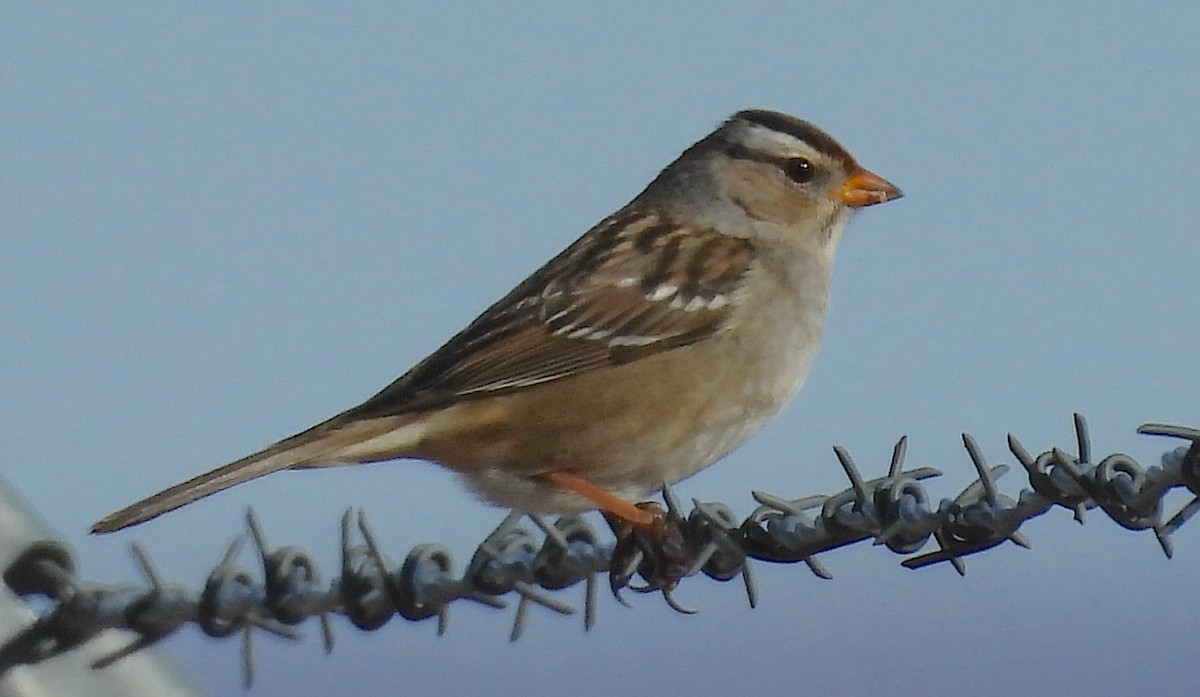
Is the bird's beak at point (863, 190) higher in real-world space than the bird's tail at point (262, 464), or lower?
lower

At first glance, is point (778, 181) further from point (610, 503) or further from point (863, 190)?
point (610, 503)

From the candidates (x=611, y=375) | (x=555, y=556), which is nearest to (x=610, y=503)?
(x=611, y=375)

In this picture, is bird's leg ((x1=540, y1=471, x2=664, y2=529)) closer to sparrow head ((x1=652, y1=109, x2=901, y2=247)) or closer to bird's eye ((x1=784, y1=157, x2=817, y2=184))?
sparrow head ((x1=652, y1=109, x2=901, y2=247))

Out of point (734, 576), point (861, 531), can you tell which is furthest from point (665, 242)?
point (861, 531)

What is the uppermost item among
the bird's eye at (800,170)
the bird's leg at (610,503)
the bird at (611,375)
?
the bird's eye at (800,170)

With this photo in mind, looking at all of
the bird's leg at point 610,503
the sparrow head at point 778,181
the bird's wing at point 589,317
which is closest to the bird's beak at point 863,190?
the sparrow head at point 778,181

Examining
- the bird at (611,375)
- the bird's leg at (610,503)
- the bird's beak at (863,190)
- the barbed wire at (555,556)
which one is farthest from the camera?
the bird's beak at (863,190)

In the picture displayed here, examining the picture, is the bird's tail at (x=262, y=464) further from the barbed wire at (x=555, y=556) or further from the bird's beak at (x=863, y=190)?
the bird's beak at (x=863, y=190)

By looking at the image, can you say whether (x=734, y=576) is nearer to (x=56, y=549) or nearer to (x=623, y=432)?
(x=56, y=549)
